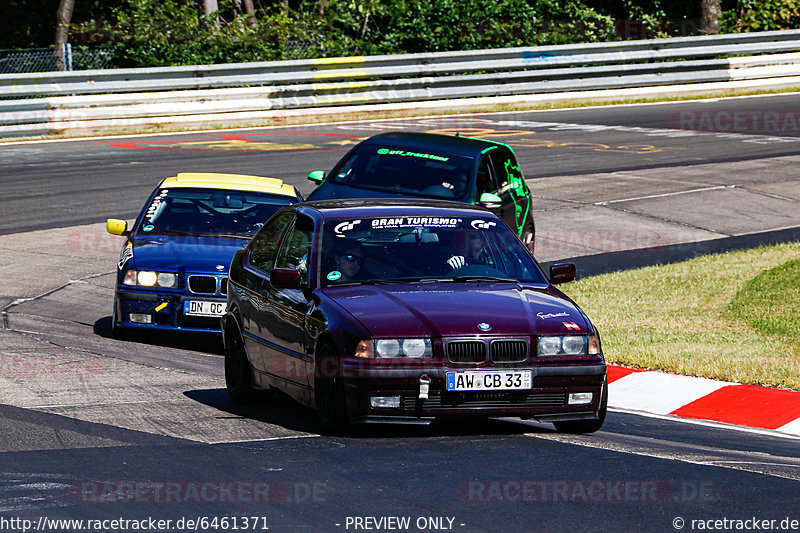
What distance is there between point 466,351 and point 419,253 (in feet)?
4.19

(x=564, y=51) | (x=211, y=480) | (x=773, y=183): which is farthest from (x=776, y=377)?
(x=564, y=51)

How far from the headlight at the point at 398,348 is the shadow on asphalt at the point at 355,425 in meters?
0.43

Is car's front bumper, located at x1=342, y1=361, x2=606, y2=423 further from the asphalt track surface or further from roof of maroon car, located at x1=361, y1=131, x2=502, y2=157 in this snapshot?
roof of maroon car, located at x1=361, y1=131, x2=502, y2=157

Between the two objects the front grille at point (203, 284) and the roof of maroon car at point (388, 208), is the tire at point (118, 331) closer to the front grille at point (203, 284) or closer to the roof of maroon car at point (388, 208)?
the front grille at point (203, 284)

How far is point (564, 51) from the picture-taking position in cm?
3105

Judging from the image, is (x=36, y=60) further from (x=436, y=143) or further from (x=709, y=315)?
(x=709, y=315)

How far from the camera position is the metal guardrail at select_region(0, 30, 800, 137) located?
1018 inches

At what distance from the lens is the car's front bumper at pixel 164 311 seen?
38.4ft

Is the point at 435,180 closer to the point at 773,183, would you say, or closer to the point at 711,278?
the point at 711,278

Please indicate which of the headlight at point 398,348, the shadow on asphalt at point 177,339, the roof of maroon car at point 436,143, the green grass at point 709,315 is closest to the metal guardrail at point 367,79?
the roof of maroon car at point 436,143

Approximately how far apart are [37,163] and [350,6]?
42.5 feet

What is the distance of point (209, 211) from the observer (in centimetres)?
1319

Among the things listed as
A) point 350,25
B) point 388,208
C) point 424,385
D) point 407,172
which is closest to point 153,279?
point 388,208

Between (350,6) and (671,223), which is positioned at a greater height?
(350,6)
